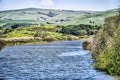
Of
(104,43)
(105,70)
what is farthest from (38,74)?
(104,43)

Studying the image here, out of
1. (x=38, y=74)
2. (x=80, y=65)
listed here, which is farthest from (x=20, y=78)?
(x=80, y=65)

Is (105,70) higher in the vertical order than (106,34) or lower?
lower

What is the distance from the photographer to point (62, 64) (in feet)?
329

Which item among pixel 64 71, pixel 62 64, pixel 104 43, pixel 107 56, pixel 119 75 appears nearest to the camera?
pixel 119 75

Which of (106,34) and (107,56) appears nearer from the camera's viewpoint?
(107,56)

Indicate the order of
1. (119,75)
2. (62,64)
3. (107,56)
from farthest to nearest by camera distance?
(62,64)
(107,56)
(119,75)

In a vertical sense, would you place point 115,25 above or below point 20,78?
above

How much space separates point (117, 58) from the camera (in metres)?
73.4

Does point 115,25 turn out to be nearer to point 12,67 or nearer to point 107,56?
point 107,56

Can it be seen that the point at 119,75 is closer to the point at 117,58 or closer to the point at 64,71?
the point at 117,58

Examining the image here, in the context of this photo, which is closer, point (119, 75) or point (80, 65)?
point (119, 75)

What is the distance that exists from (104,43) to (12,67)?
2331cm

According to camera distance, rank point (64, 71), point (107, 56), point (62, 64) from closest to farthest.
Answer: point (107, 56) → point (64, 71) → point (62, 64)

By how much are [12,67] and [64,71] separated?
16.6 metres
